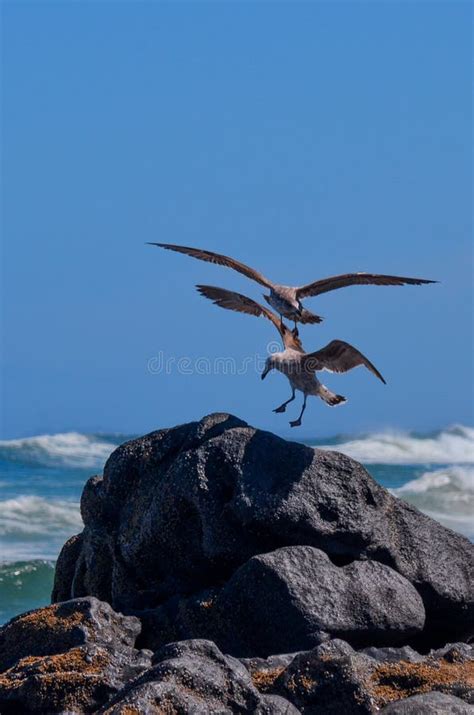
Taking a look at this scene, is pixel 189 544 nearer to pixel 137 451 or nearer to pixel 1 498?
pixel 137 451

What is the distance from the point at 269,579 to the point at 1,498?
23276 mm

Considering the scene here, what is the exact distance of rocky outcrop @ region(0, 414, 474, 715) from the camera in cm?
793

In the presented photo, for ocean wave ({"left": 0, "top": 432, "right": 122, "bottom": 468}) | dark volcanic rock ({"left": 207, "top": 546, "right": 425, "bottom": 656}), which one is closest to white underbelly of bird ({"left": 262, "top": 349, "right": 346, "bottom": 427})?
dark volcanic rock ({"left": 207, "top": 546, "right": 425, "bottom": 656})

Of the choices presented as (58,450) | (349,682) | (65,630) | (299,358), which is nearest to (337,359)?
(299,358)

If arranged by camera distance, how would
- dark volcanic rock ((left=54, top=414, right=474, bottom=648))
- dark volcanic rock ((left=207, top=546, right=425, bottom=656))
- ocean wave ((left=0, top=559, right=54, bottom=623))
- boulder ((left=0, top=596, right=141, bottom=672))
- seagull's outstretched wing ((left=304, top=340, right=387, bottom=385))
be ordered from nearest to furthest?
boulder ((left=0, top=596, right=141, bottom=672)), dark volcanic rock ((left=207, top=546, right=425, bottom=656)), dark volcanic rock ((left=54, top=414, right=474, bottom=648)), seagull's outstretched wing ((left=304, top=340, right=387, bottom=385)), ocean wave ((left=0, top=559, right=54, bottom=623))

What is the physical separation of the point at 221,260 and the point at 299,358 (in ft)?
6.80

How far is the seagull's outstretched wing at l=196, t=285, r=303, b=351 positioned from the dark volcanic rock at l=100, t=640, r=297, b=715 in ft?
16.3

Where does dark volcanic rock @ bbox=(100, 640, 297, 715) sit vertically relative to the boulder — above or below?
below

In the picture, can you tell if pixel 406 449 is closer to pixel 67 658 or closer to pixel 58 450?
pixel 58 450

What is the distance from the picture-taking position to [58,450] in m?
40.3

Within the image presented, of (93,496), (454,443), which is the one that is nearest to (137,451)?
(93,496)

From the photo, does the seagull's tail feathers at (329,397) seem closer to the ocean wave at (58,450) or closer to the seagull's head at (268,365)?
the seagull's head at (268,365)

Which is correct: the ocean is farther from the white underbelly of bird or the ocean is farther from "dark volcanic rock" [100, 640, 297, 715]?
"dark volcanic rock" [100, 640, 297, 715]

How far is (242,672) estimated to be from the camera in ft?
25.2
